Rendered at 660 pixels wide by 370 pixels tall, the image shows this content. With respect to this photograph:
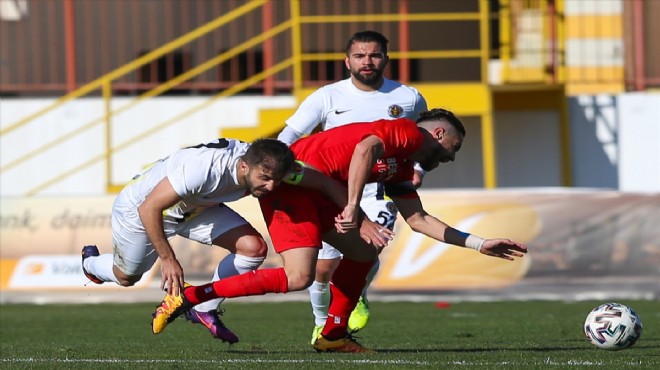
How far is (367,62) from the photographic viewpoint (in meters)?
9.77

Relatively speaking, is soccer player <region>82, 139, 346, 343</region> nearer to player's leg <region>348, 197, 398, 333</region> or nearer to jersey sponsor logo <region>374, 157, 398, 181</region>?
jersey sponsor logo <region>374, 157, 398, 181</region>

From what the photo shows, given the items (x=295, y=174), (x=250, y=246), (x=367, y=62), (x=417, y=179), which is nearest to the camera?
(x=295, y=174)

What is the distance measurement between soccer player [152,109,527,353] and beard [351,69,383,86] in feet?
5.01

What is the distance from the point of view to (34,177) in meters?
20.0

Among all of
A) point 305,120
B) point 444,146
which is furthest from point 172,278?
point 305,120

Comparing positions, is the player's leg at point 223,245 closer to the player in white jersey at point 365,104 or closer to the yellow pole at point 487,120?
the player in white jersey at point 365,104

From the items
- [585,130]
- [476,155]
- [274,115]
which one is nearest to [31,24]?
[274,115]

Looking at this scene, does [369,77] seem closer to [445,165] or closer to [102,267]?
[102,267]

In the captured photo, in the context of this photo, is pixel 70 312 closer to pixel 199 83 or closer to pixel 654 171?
pixel 199 83

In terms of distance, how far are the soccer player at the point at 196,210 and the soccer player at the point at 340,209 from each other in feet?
0.51

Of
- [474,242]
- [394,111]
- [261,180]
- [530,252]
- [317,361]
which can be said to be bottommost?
[530,252]

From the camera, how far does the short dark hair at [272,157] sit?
7574 millimetres

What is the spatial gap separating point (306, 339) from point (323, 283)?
0.75 meters

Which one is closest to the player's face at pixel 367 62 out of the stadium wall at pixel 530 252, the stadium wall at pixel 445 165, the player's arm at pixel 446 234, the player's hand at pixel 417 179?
the player's hand at pixel 417 179
